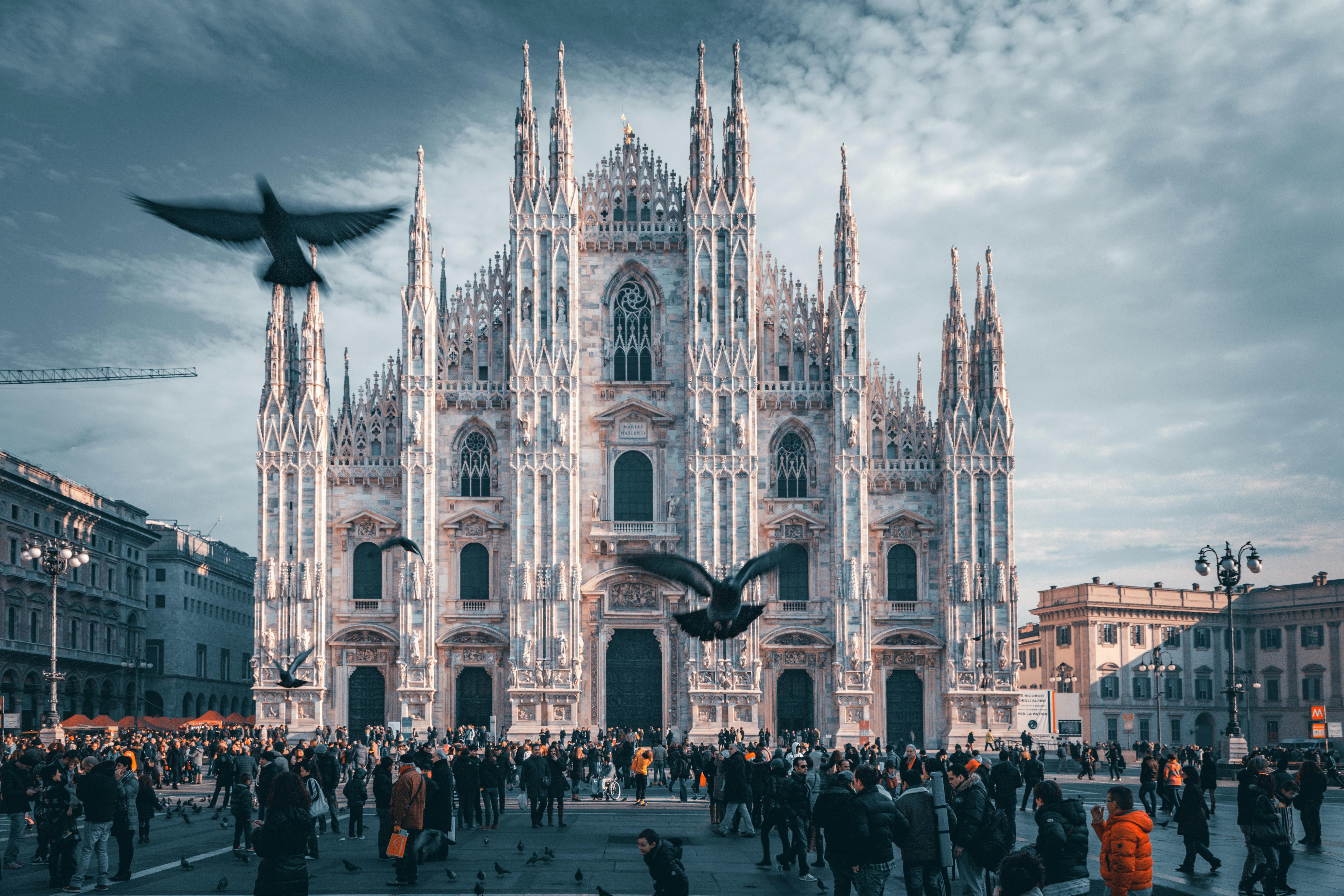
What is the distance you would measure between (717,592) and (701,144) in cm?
3523

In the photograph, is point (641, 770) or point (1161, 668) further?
point (1161, 668)

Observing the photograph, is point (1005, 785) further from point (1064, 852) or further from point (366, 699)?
point (366, 699)

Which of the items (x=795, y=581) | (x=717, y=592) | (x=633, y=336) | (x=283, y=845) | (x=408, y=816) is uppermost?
(x=633, y=336)

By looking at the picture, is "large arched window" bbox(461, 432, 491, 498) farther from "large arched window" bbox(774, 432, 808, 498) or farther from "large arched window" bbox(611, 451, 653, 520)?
"large arched window" bbox(774, 432, 808, 498)

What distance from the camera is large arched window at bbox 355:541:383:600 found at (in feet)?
177

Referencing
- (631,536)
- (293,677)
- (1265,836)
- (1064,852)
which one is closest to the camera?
(1064,852)

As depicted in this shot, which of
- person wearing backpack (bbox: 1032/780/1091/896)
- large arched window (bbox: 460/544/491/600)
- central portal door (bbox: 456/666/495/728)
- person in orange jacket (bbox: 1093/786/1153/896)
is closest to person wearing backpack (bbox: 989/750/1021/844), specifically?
person in orange jacket (bbox: 1093/786/1153/896)

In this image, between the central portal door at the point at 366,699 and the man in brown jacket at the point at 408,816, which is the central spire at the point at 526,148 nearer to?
the central portal door at the point at 366,699

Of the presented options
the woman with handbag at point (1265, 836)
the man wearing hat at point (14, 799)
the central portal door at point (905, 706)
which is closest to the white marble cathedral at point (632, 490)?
the central portal door at point (905, 706)

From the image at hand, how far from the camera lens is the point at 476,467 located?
5456 centimetres

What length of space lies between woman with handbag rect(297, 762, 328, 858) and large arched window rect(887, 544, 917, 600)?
34.8 m

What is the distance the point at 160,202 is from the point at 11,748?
32866 mm

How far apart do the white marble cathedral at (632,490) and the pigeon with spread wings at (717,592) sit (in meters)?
28.3

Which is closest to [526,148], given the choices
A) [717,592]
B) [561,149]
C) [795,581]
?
[561,149]
